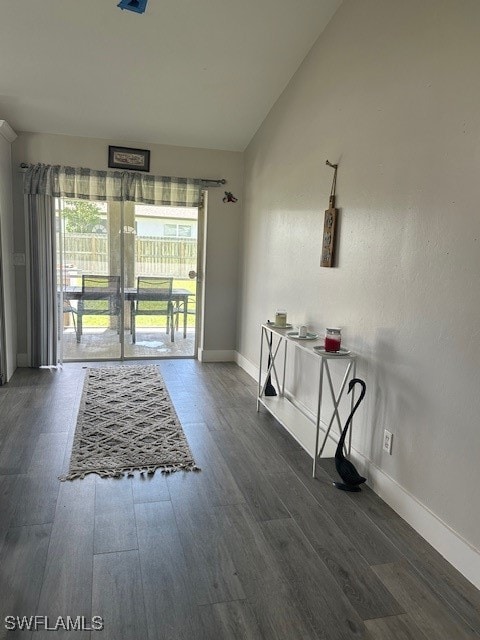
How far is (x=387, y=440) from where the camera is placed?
7.41 feet

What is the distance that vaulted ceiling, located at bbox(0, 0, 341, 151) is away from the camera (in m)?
2.88

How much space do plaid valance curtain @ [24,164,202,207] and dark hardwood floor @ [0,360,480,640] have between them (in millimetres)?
2633

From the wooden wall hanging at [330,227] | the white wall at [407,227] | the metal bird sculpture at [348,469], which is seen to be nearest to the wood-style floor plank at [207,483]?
the metal bird sculpture at [348,469]

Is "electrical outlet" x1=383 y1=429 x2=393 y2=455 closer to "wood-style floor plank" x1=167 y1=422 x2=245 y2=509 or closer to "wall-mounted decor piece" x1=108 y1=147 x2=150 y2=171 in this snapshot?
"wood-style floor plank" x1=167 y1=422 x2=245 y2=509

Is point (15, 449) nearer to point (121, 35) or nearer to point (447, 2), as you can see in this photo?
point (121, 35)

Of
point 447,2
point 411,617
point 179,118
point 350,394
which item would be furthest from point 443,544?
point 179,118

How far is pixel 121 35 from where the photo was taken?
3072 millimetres

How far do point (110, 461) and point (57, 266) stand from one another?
8.65ft

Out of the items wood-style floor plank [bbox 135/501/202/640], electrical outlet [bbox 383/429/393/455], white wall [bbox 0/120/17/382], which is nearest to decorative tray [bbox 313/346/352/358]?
electrical outlet [bbox 383/429/393/455]

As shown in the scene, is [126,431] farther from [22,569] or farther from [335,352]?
[335,352]

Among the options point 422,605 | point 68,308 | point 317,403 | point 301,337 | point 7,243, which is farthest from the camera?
point 68,308

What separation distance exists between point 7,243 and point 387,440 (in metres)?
3.67

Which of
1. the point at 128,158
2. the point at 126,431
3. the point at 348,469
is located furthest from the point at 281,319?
the point at 128,158

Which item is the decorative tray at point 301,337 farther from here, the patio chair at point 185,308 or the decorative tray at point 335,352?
the patio chair at point 185,308
